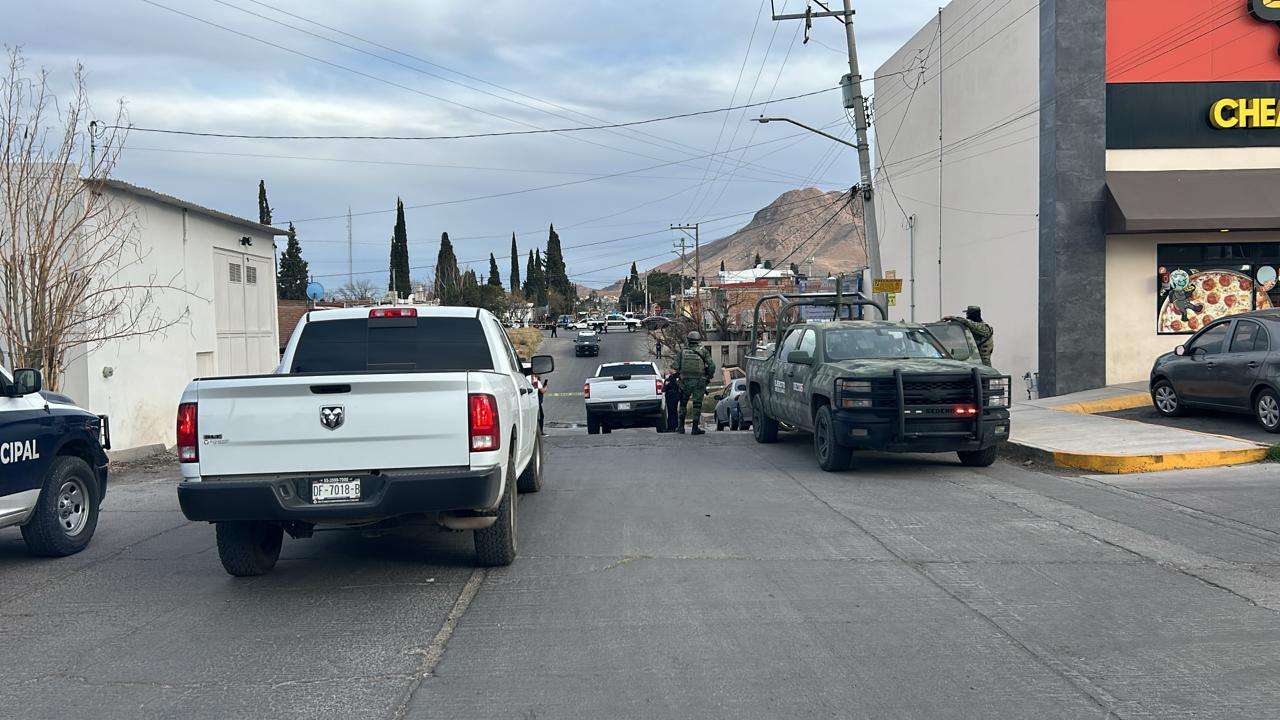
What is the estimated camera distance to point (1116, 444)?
534 inches

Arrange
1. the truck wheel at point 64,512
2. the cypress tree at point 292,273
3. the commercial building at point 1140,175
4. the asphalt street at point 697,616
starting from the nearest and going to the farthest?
the asphalt street at point 697,616 < the truck wheel at point 64,512 < the commercial building at point 1140,175 < the cypress tree at point 292,273

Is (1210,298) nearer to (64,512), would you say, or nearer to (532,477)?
(532,477)

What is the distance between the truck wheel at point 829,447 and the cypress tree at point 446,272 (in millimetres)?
79620

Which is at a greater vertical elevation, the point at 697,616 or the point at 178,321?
the point at 178,321

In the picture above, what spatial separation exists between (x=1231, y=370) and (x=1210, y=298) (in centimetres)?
858

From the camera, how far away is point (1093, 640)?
18.7 feet

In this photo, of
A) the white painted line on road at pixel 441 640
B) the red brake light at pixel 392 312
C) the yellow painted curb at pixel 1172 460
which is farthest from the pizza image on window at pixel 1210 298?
the white painted line on road at pixel 441 640

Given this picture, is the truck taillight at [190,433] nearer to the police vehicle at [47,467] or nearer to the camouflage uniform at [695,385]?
the police vehicle at [47,467]

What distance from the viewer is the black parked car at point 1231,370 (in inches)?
541

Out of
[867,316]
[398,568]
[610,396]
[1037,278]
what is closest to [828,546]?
[398,568]

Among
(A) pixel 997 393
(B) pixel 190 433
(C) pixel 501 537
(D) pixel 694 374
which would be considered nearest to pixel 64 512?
(B) pixel 190 433

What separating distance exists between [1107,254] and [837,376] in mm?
12913

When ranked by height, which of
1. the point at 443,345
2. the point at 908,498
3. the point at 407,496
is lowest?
the point at 908,498

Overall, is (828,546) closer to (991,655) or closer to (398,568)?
(991,655)
